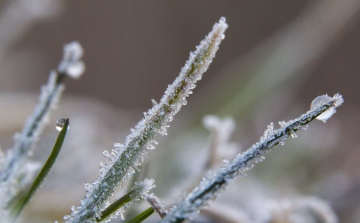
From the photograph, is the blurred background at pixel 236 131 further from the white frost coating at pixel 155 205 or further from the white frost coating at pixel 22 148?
the white frost coating at pixel 22 148

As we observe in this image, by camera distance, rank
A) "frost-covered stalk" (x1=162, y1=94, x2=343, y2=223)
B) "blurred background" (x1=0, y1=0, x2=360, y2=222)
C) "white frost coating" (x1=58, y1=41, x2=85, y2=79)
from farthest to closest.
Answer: "blurred background" (x1=0, y1=0, x2=360, y2=222)
"white frost coating" (x1=58, y1=41, x2=85, y2=79)
"frost-covered stalk" (x1=162, y1=94, x2=343, y2=223)

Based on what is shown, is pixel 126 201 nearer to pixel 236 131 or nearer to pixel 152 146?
pixel 152 146

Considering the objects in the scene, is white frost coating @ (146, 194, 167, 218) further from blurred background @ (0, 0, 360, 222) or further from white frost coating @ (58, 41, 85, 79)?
white frost coating @ (58, 41, 85, 79)

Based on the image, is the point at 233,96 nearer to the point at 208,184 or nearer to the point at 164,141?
the point at 164,141

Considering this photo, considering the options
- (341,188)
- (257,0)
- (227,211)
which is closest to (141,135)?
(227,211)

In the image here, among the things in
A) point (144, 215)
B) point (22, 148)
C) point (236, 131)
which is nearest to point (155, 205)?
point (144, 215)

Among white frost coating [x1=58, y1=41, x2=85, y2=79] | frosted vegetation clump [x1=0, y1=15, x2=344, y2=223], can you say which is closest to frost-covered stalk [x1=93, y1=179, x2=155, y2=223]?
frosted vegetation clump [x1=0, y1=15, x2=344, y2=223]

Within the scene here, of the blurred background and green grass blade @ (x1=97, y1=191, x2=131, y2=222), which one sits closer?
green grass blade @ (x1=97, y1=191, x2=131, y2=222)

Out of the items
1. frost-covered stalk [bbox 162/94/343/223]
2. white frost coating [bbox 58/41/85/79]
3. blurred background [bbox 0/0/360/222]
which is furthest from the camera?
blurred background [bbox 0/0/360/222]
